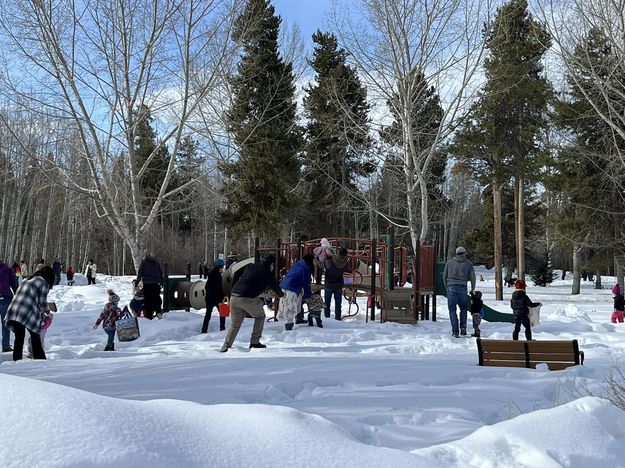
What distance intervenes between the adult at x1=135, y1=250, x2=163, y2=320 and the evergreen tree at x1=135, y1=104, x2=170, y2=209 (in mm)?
3493

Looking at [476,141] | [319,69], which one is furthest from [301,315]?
[319,69]

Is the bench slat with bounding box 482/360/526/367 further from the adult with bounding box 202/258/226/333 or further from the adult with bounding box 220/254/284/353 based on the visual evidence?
the adult with bounding box 202/258/226/333

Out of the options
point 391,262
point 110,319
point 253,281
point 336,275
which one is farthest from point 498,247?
point 110,319

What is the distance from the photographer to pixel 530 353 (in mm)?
7898

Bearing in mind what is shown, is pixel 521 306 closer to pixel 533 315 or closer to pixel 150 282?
pixel 533 315

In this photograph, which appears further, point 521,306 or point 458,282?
point 458,282

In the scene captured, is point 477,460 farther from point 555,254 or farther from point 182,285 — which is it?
point 555,254

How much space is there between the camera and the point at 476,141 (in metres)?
29.2

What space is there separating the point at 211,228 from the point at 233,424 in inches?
2438

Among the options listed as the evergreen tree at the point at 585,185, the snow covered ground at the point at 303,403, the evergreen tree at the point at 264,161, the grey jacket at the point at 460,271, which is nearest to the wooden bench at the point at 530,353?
the snow covered ground at the point at 303,403

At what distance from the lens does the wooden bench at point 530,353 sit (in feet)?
25.7

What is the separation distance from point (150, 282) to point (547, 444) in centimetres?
1241

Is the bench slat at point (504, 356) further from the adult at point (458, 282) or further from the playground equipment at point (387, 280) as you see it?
the playground equipment at point (387, 280)

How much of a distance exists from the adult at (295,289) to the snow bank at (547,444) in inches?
346
